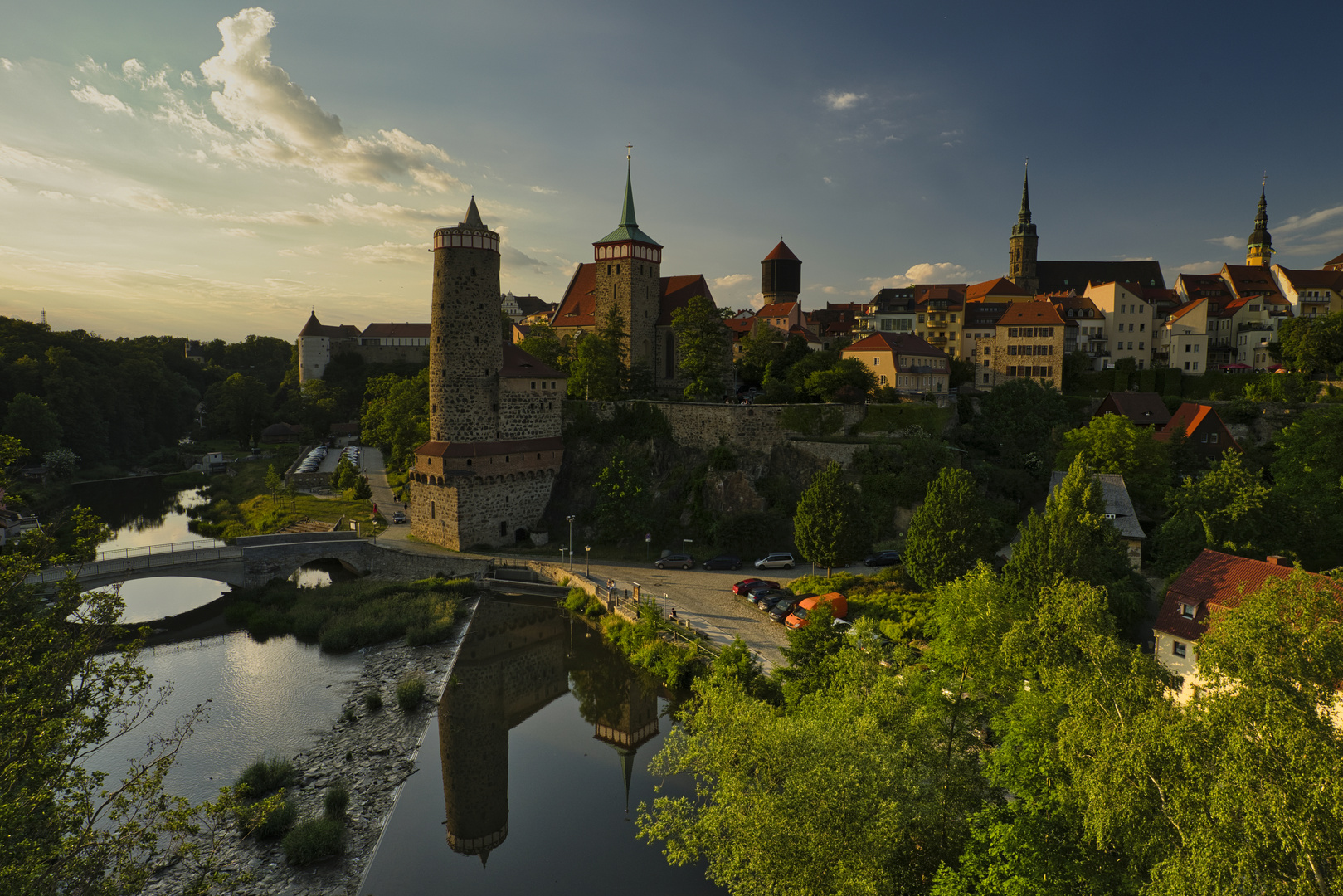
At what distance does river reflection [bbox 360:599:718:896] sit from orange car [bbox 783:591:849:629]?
6.02 meters

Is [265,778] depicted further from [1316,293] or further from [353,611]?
[1316,293]

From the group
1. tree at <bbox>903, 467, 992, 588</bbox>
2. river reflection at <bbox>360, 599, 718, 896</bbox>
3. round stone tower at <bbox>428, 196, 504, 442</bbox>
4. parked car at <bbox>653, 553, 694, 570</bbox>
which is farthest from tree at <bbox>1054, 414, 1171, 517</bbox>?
round stone tower at <bbox>428, 196, 504, 442</bbox>

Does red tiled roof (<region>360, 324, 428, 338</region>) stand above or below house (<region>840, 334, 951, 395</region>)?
above

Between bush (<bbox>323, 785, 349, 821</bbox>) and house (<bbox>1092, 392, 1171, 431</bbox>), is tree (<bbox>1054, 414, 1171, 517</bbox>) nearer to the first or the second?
house (<bbox>1092, 392, 1171, 431</bbox>)

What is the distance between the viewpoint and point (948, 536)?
2773 centimetres

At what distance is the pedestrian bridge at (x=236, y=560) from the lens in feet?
104

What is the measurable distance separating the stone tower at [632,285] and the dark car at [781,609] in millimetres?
26702

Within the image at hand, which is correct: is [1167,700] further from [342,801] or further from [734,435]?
[734,435]

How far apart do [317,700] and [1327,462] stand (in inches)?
1782

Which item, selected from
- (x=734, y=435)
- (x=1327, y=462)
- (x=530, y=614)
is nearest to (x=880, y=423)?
(x=734, y=435)

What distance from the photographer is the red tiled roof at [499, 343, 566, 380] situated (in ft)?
137

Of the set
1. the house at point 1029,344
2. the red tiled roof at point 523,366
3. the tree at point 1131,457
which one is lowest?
the tree at point 1131,457

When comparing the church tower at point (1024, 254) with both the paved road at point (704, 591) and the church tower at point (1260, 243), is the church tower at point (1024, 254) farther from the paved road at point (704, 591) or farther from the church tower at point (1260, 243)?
the paved road at point (704, 591)

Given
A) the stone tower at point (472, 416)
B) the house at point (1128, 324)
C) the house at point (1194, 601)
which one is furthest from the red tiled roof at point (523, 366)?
the house at point (1128, 324)
